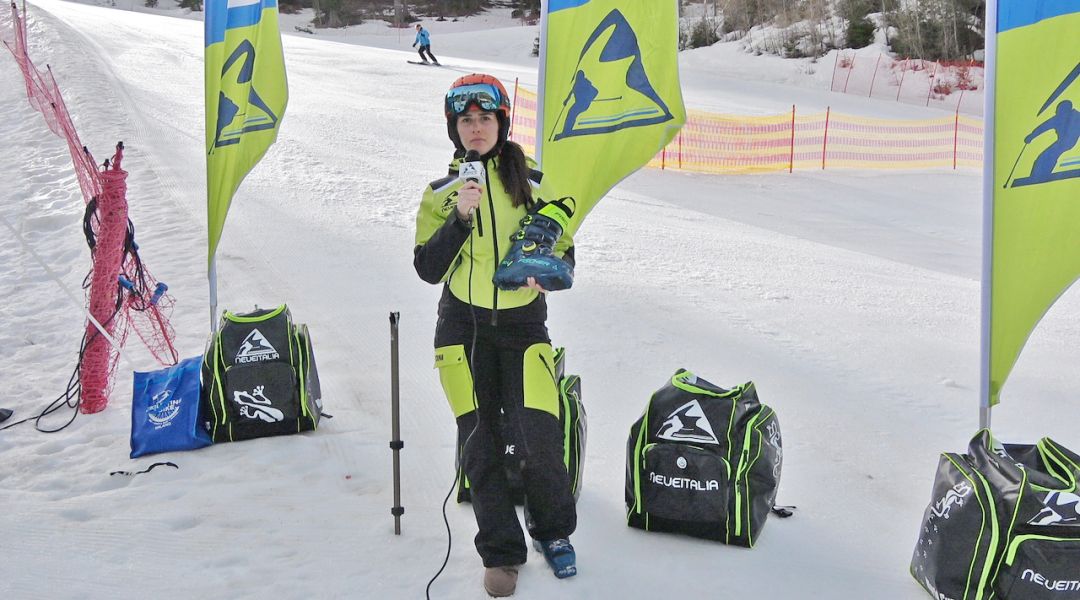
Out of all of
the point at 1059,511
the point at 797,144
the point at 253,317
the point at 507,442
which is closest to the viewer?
the point at 1059,511

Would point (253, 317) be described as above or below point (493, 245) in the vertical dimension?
below

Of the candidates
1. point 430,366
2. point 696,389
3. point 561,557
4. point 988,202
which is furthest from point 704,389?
point 430,366

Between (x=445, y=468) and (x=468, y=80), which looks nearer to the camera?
(x=468, y=80)

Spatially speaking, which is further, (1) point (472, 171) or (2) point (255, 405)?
(2) point (255, 405)

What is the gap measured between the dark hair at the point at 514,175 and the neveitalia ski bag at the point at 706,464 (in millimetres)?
989

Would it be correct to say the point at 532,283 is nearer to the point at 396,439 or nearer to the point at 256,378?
the point at 396,439

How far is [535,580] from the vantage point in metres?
3.29

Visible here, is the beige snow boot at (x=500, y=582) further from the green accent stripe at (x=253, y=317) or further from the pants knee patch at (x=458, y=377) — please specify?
the green accent stripe at (x=253, y=317)

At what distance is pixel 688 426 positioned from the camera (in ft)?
11.6

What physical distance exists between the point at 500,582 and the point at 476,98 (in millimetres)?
1737

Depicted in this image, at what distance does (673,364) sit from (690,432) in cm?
210

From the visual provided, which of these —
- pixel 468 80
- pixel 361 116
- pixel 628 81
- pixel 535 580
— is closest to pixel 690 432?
pixel 535 580

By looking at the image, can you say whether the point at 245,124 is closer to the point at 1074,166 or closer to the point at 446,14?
the point at 1074,166


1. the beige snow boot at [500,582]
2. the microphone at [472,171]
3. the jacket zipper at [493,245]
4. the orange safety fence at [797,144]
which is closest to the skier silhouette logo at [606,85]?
the jacket zipper at [493,245]
